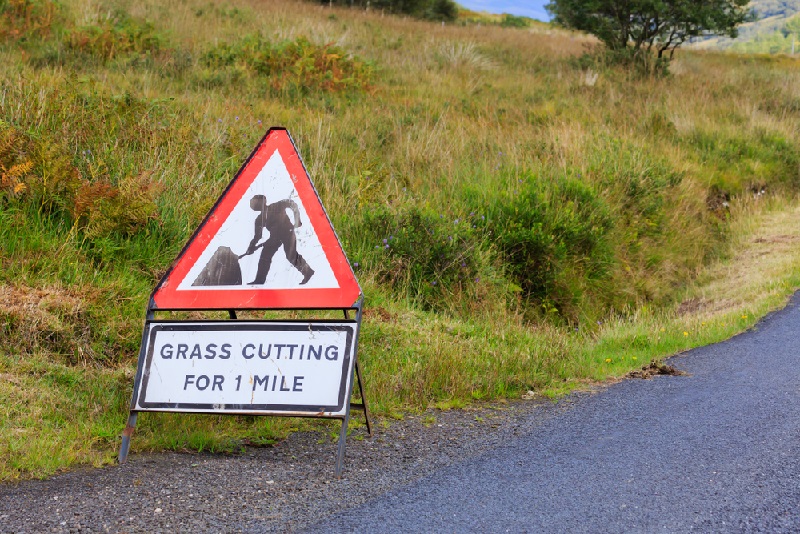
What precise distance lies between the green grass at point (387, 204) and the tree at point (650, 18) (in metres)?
3.56

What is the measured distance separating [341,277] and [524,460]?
1.27 meters

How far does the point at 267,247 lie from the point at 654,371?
330cm

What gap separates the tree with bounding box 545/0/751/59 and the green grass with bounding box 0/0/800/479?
140 inches

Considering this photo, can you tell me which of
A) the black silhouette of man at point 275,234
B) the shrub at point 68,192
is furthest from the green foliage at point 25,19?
the black silhouette of man at point 275,234

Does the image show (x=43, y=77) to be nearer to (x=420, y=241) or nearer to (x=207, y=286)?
(x=420, y=241)

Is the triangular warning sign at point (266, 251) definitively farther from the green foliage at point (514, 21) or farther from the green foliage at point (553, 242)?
the green foliage at point (514, 21)

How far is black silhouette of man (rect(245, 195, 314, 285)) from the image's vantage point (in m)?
4.27

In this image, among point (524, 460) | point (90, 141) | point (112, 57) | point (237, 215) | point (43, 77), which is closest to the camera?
point (524, 460)

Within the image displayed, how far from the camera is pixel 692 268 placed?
1129 centimetres

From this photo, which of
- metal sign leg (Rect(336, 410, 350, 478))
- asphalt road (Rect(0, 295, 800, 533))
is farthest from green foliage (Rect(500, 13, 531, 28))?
metal sign leg (Rect(336, 410, 350, 478))

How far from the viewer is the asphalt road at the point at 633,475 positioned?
3.33m

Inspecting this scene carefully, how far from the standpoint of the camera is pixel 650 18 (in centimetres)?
2109

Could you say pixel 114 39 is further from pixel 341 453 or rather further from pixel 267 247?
pixel 341 453

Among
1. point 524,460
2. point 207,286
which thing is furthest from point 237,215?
point 524,460
